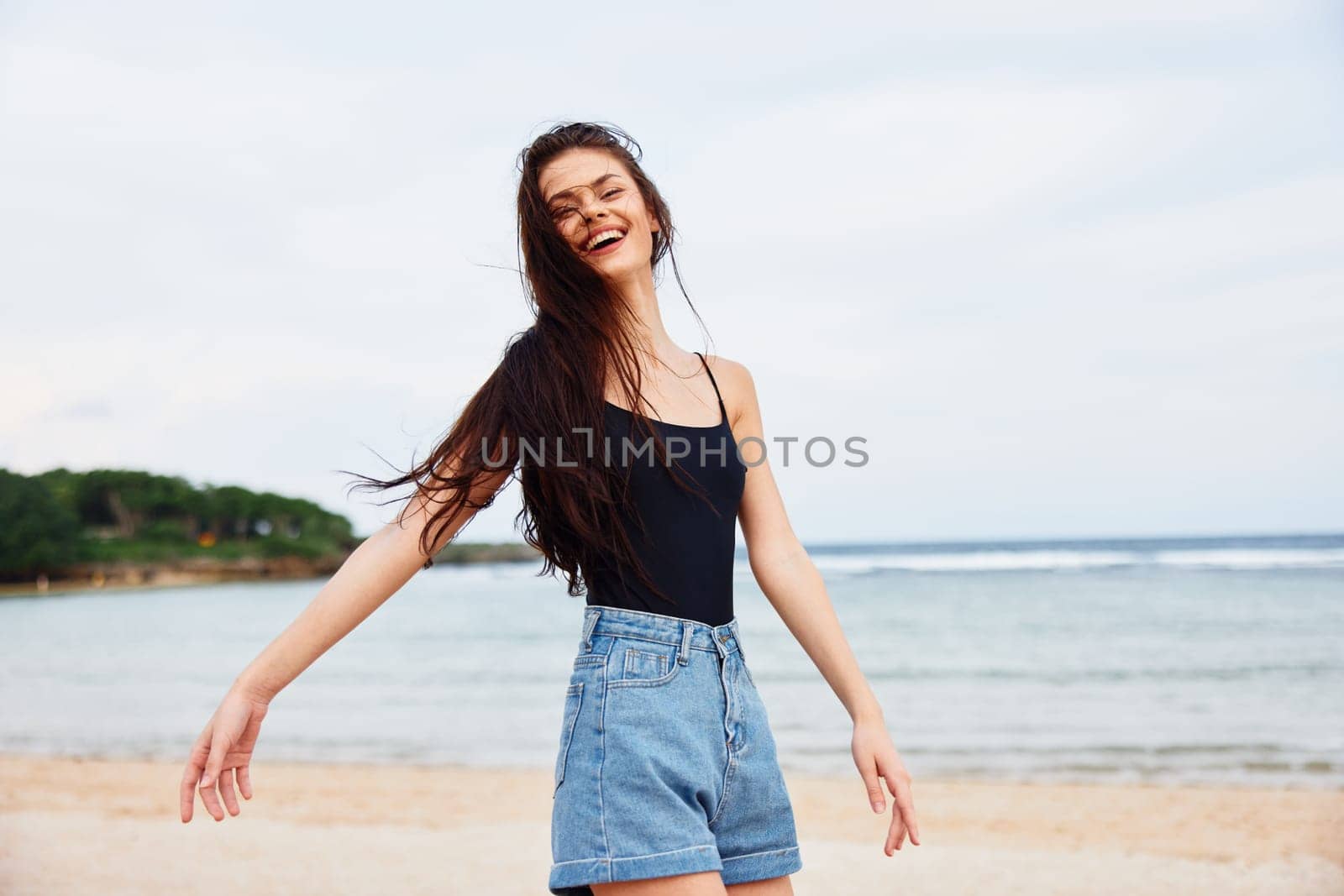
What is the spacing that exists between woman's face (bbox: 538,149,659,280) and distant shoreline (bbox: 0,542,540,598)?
30.0 metres

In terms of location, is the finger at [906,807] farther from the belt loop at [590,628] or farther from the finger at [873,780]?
the belt loop at [590,628]

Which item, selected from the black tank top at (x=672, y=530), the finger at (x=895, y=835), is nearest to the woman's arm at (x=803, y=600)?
the finger at (x=895, y=835)

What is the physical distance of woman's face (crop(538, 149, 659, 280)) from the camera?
1.78 metres

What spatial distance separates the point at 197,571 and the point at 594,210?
3801 cm

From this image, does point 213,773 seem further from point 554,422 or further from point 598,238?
point 598,238

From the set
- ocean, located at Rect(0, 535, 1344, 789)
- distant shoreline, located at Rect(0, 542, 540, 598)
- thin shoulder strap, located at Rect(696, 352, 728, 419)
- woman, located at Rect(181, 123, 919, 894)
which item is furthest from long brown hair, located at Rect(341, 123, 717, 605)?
distant shoreline, located at Rect(0, 542, 540, 598)

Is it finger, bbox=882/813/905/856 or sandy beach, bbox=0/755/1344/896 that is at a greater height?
finger, bbox=882/813/905/856

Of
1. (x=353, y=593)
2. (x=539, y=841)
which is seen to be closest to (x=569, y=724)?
(x=353, y=593)

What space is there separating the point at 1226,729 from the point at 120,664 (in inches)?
505

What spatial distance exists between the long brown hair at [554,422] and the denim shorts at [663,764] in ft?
0.30

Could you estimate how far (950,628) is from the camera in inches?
610

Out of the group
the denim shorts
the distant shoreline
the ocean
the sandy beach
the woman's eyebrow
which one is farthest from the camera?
the distant shoreline

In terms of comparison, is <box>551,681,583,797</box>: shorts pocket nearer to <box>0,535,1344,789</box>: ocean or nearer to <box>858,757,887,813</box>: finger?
<box>858,757,887,813</box>: finger

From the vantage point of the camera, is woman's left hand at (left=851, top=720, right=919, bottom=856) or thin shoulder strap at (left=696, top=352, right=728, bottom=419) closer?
woman's left hand at (left=851, top=720, right=919, bottom=856)
